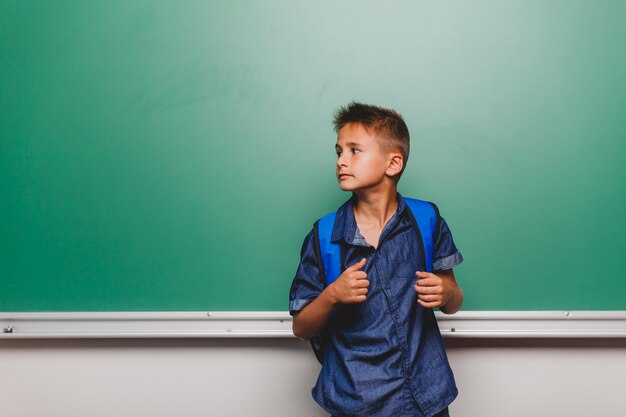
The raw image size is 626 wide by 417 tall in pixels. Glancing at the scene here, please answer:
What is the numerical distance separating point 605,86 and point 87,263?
1.55 metres

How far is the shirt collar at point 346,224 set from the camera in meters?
1.08

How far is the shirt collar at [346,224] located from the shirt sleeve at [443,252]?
10 centimetres

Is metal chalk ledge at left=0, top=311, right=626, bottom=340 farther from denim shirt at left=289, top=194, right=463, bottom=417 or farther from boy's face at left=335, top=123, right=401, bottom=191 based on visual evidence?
boy's face at left=335, top=123, right=401, bottom=191

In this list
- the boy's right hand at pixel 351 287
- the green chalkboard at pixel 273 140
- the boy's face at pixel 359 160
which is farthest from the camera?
the green chalkboard at pixel 273 140

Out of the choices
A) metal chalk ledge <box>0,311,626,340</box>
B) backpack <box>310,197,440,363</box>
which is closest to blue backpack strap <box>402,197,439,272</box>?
backpack <box>310,197,440,363</box>

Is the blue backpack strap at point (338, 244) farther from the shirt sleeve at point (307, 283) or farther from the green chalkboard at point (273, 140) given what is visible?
the green chalkboard at point (273, 140)

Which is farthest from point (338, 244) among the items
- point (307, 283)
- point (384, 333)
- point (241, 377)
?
point (241, 377)

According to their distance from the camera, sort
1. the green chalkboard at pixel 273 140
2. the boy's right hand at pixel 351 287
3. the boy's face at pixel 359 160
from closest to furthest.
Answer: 1. the boy's right hand at pixel 351 287
2. the boy's face at pixel 359 160
3. the green chalkboard at pixel 273 140

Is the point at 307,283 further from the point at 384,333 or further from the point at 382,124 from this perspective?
the point at 382,124

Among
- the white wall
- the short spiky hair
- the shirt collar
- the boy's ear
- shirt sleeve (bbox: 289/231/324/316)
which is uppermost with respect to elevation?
the short spiky hair

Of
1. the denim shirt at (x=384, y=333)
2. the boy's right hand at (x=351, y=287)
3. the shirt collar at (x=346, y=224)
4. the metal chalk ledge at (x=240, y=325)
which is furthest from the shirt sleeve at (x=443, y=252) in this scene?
the metal chalk ledge at (x=240, y=325)

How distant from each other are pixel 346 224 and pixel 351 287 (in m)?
0.18

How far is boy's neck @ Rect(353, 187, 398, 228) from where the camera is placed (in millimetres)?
1117

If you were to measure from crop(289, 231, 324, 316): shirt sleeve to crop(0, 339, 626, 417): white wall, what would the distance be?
43 centimetres
